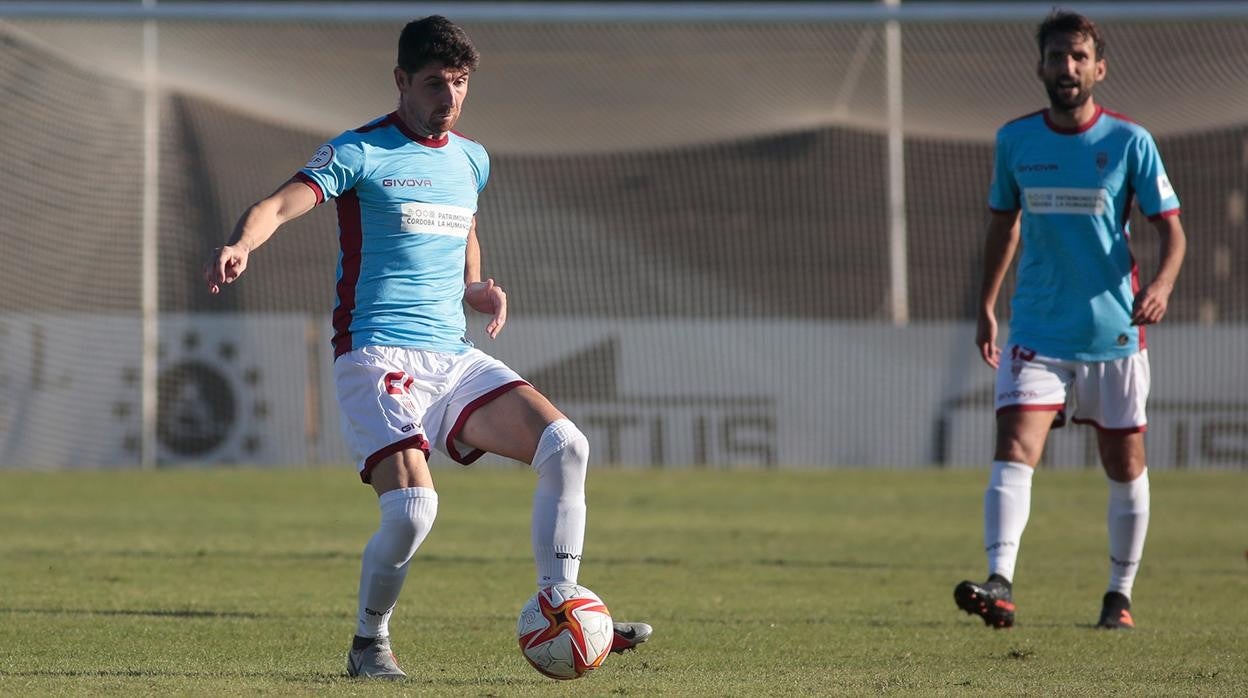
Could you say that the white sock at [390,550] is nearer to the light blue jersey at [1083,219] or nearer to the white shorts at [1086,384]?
the white shorts at [1086,384]

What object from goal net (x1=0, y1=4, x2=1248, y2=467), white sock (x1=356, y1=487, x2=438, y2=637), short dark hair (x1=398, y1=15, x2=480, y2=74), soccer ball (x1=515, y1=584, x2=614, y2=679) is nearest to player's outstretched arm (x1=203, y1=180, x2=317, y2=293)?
short dark hair (x1=398, y1=15, x2=480, y2=74)

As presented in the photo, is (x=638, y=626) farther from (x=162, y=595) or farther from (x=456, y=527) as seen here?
(x=456, y=527)

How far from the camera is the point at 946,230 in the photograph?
2011cm

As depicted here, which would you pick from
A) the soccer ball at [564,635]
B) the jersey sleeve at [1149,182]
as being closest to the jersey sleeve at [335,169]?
the soccer ball at [564,635]

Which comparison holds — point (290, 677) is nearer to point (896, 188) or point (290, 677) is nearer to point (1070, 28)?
point (1070, 28)

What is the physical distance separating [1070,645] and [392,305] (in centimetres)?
300

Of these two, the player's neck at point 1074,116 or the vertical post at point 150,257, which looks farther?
the vertical post at point 150,257

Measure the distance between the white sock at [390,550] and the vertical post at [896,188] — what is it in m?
14.2

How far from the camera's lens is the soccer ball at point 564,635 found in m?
5.21

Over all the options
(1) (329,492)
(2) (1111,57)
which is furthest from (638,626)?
(2) (1111,57)

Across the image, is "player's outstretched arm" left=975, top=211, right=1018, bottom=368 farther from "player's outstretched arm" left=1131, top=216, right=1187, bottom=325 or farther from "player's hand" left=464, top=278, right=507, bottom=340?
"player's hand" left=464, top=278, right=507, bottom=340

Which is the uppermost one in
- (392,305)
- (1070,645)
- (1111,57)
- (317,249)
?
(1111,57)

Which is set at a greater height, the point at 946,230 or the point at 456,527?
the point at 946,230

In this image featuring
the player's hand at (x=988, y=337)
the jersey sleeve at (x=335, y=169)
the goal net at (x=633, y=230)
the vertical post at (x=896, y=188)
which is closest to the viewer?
the jersey sleeve at (x=335, y=169)
